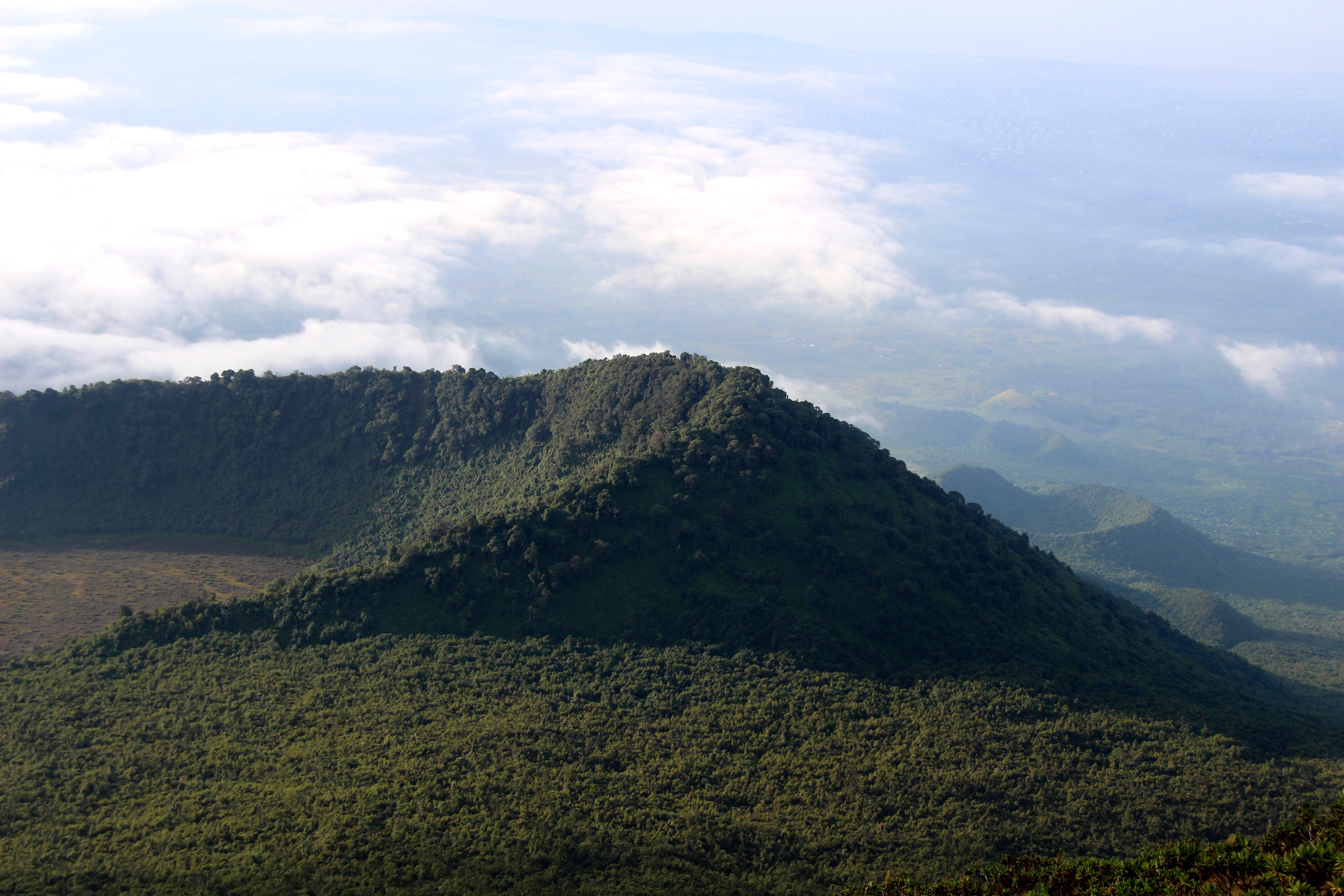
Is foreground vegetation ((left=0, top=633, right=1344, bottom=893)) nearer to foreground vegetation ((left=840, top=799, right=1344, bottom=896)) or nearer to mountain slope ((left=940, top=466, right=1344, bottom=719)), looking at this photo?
foreground vegetation ((left=840, top=799, right=1344, bottom=896))

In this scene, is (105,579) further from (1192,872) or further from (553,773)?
(1192,872)

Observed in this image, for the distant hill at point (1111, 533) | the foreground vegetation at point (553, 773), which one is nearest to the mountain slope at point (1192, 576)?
the distant hill at point (1111, 533)

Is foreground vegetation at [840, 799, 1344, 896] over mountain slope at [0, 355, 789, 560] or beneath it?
beneath

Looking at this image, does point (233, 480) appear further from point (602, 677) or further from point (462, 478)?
point (602, 677)

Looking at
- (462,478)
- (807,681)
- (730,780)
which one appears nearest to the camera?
(730,780)

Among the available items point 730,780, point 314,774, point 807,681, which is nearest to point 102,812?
point 314,774

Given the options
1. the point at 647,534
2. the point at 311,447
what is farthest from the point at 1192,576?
Answer: the point at 311,447

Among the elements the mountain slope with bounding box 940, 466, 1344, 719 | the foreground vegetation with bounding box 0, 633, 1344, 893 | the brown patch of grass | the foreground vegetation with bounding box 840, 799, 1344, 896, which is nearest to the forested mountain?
the foreground vegetation with bounding box 0, 633, 1344, 893
